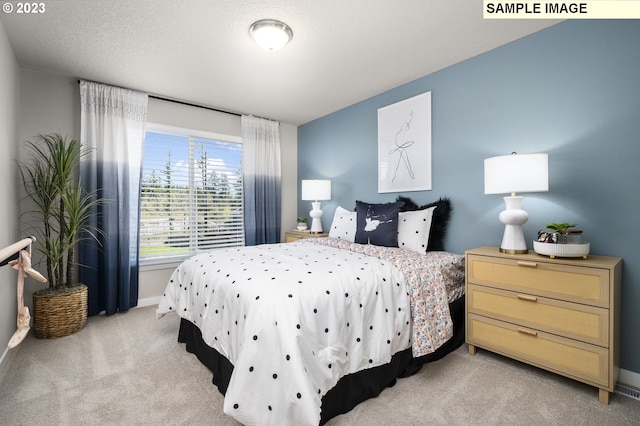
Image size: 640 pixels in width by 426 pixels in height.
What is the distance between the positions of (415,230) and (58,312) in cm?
328

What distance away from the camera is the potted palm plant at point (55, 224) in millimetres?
2545

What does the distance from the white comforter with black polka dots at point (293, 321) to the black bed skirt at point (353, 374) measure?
0.08 meters

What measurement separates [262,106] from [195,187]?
4.66 feet

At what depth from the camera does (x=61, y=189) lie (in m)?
2.66

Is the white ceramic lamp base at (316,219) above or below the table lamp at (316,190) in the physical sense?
below

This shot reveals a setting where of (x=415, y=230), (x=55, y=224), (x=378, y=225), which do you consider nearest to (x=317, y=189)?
(x=378, y=225)

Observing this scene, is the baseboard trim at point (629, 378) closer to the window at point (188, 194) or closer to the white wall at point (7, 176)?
the window at point (188, 194)

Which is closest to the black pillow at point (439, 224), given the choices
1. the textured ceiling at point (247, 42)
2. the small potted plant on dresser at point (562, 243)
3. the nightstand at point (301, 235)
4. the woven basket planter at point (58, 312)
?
the small potted plant on dresser at point (562, 243)

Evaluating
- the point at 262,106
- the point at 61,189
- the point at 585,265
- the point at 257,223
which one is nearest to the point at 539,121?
the point at 585,265

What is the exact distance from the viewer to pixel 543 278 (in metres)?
1.89

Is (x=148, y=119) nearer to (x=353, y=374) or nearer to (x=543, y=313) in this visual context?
(x=353, y=374)

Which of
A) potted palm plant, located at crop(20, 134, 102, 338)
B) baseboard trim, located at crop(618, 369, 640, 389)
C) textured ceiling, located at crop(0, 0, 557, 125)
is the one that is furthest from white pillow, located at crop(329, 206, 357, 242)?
potted palm plant, located at crop(20, 134, 102, 338)

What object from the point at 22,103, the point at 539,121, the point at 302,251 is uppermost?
the point at 22,103

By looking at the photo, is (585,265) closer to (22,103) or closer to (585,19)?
(585,19)
